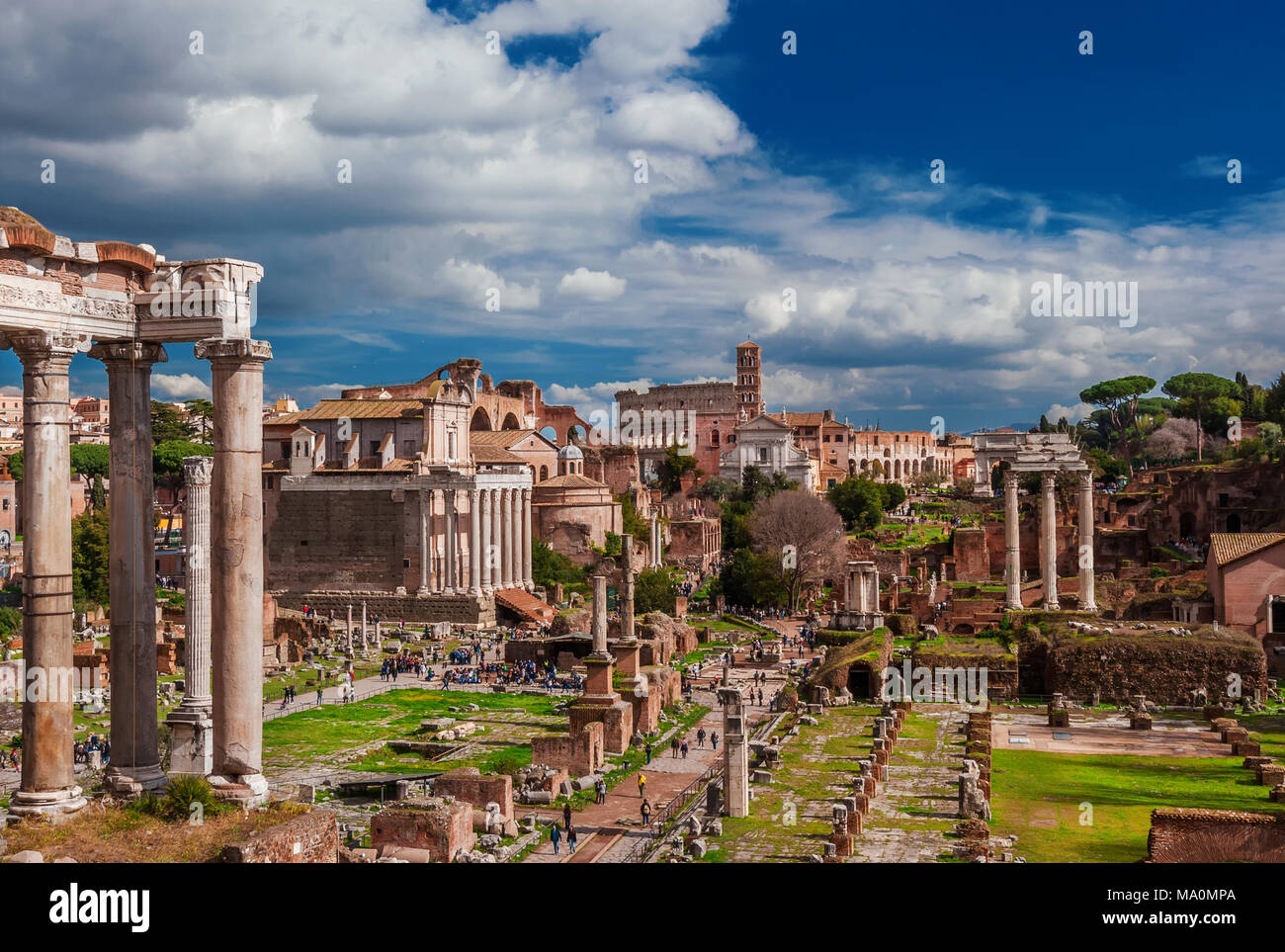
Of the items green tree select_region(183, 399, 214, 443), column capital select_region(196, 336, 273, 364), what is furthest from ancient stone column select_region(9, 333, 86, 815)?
green tree select_region(183, 399, 214, 443)

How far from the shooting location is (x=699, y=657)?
136 feet

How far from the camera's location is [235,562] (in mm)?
10172

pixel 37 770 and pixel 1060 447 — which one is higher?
pixel 1060 447

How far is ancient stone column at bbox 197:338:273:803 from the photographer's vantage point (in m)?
10.2

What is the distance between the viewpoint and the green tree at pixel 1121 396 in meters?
106

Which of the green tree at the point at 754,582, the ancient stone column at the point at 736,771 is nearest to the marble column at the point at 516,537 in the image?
the green tree at the point at 754,582

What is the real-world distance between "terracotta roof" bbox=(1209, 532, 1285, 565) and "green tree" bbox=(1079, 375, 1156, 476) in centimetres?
6616

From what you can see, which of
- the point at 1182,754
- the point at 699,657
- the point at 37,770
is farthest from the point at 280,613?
the point at 37,770

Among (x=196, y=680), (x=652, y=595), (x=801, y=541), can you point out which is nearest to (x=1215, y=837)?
(x=196, y=680)

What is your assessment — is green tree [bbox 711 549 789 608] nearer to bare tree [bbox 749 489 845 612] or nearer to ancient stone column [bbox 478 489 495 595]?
bare tree [bbox 749 489 845 612]
